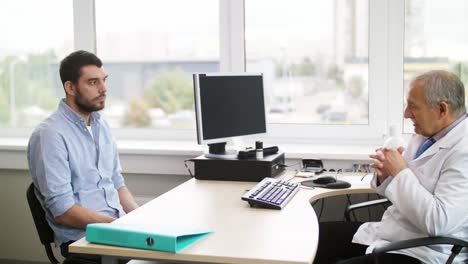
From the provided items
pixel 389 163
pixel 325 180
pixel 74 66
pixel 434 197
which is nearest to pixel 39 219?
pixel 74 66

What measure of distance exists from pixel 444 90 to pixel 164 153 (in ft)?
5.89

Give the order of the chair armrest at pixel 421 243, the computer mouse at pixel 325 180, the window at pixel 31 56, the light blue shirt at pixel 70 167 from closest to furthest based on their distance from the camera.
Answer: the chair armrest at pixel 421 243, the light blue shirt at pixel 70 167, the computer mouse at pixel 325 180, the window at pixel 31 56

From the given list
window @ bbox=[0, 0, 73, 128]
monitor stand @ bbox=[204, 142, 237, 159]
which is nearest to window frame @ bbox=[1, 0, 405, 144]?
window @ bbox=[0, 0, 73, 128]

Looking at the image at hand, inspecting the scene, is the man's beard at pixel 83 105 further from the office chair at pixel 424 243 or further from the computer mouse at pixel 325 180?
the office chair at pixel 424 243

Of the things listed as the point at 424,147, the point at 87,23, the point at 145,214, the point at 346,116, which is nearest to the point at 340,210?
the point at 346,116

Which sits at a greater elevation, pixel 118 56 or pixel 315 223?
pixel 118 56

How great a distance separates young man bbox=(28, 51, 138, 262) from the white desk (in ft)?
1.24

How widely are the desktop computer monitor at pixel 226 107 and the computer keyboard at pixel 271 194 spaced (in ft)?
1.32

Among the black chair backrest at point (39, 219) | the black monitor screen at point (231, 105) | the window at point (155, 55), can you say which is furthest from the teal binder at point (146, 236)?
the window at point (155, 55)

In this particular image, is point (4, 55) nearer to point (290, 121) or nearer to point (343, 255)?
point (290, 121)

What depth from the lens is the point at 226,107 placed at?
2979 mm

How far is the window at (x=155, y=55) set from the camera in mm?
3721

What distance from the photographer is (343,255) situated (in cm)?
252

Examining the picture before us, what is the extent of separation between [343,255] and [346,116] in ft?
4.05
